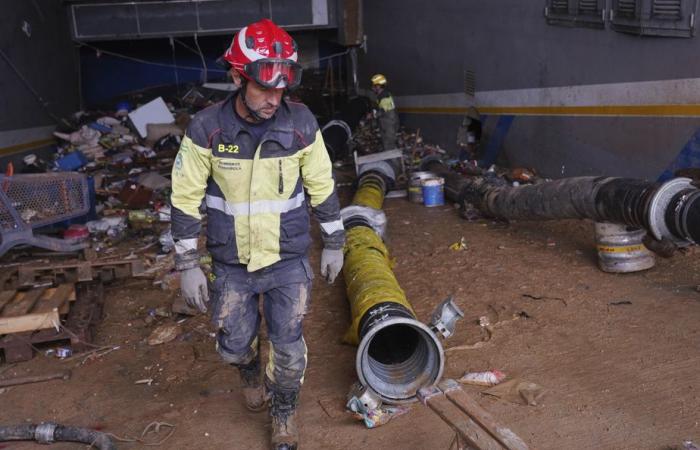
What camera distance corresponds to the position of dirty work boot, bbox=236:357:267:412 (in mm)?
3672

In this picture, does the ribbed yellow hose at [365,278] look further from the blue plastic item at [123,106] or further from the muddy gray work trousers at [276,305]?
the blue plastic item at [123,106]

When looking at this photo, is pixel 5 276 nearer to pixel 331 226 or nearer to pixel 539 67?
pixel 331 226

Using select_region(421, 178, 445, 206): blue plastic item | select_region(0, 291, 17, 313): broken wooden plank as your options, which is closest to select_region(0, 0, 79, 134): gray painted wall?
select_region(0, 291, 17, 313): broken wooden plank

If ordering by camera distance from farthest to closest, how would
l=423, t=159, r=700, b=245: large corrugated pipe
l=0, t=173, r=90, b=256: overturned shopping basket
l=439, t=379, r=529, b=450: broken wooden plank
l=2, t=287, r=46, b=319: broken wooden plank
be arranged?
l=0, t=173, r=90, b=256: overturned shopping basket → l=2, t=287, r=46, b=319: broken wooden plank → l=423, t=159, r=700, b=245: large corrugated pipe → l=439, t=379, r=529, b=450: broken wooden plank

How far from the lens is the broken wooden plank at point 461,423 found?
8.86 feet

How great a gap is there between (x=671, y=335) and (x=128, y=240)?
5942 mm

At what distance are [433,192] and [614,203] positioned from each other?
12.4ft

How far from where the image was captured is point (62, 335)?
468 cm

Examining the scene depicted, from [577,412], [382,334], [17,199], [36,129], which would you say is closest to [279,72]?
[382,334]

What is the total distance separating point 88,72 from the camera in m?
15.2

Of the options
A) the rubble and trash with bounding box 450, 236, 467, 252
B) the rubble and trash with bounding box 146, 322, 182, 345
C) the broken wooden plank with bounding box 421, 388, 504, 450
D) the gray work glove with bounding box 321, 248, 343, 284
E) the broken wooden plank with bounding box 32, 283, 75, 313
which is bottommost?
the rubble and trash with bounding box 146, 322, 182, 345

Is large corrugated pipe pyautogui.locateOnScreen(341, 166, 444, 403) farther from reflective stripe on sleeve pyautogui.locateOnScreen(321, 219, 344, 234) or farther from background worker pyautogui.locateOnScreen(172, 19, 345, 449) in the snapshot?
reflective stripe on sleeve pyautogui.locateOnScreen(321, 219, 344, 234)

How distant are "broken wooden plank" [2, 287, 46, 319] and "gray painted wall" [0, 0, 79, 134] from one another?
5473mm

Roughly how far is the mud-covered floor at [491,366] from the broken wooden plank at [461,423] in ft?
1.22
